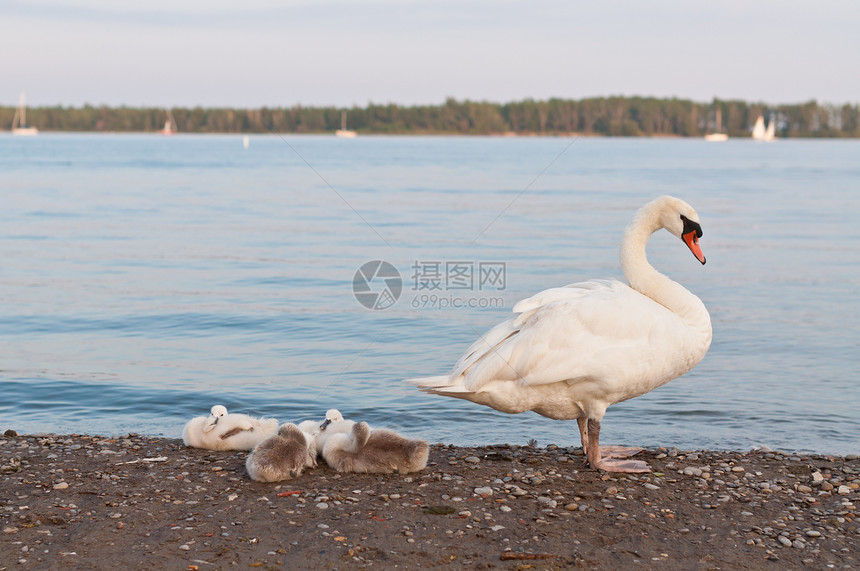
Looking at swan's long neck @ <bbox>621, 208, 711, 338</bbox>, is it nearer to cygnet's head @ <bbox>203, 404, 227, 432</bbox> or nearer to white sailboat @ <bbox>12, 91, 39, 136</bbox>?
cygnet's head @ <bbox>203, 404, 227, 432</bbox>

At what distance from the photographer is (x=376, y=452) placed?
6422mm

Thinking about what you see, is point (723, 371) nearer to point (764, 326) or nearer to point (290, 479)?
point (764, 326)

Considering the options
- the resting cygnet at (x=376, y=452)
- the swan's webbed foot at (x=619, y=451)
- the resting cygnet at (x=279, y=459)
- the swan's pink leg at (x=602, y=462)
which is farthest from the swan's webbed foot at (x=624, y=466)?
the resting cygnet at (x=279, y=459)

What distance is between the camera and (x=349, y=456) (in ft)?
21.3

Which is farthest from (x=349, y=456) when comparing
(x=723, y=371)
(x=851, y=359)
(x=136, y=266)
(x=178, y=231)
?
(x=178, y=231)

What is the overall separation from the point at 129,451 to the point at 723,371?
7.31 meters

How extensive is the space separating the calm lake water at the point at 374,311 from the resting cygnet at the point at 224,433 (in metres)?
1.38

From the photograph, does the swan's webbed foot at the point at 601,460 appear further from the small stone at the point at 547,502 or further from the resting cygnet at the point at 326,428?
the resting cygnet at the point at 326,428

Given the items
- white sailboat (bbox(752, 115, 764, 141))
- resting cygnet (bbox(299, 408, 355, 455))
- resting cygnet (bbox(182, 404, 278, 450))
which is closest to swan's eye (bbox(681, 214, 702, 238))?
resting cygnet (bbox(299, 408, 355, 455))

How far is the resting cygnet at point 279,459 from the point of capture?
6164 mm

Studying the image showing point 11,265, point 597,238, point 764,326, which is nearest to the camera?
point 764,326

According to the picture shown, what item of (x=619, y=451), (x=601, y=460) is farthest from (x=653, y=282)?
(x=601, y=460)

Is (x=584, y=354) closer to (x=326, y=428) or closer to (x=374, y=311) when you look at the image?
(x=326, y=428)

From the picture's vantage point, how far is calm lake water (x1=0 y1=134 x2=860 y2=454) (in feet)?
30.5
